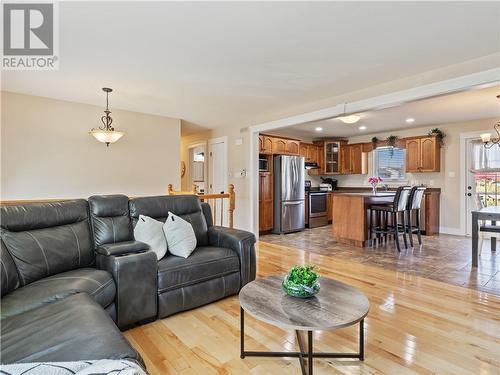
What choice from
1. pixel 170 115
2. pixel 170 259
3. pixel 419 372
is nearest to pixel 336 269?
pixel 419 372

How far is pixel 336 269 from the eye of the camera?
3.57 meters

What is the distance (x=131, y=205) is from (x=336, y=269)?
2548mm

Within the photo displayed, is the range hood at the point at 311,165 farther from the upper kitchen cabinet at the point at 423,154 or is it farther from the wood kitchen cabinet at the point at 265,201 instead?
the upper kitchen cabinet at the point at 423,154

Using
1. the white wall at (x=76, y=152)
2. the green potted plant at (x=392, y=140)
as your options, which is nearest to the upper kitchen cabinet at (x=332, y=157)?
the green potted plant at (x=392, y=140)

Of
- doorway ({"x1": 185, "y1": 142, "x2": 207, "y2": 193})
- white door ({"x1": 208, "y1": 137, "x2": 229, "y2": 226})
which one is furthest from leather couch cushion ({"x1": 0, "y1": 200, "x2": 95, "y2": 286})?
doorway ({"x1": 185, "y1": 142, "x2": 207, "y2": 193})

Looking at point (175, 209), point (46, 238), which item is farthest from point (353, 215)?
point (46, 238)

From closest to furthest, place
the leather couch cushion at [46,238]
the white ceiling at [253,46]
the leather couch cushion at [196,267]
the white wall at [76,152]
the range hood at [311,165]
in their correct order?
the leather couch cushion at [46,238]
the white ceiling at [253,46]
the leather couch cushion at [196,267]
the white wall at [76,152]
the range hood at [311,165]

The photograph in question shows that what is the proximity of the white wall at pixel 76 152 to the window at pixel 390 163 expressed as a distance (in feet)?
16.2

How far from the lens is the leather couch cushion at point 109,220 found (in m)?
2.46

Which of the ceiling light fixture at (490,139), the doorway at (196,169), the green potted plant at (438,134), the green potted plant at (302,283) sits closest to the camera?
the green potted plant at (302,283)

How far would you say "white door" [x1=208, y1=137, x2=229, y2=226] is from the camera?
244 inches

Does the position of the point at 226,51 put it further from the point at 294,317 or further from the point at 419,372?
the point at 419,372

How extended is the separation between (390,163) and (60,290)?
7069 millimetres

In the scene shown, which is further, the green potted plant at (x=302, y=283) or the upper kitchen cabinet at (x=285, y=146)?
the upper kitchen cabinet at (x=285, y=146)
